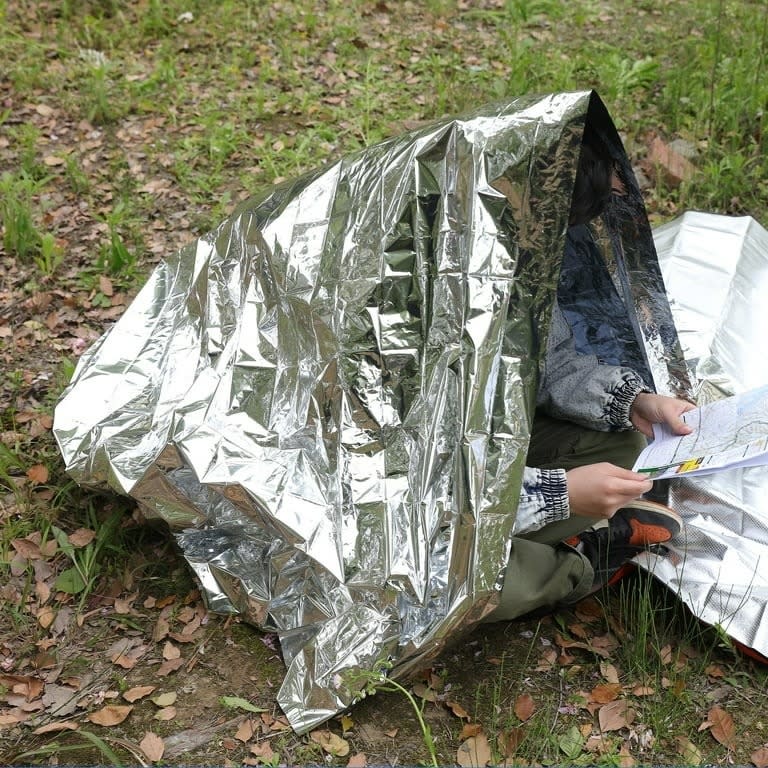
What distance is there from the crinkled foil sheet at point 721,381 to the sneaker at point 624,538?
4cm

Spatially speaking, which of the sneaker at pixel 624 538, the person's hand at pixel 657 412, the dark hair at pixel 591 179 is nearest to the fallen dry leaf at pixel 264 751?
the sneaker at pixel 624 538

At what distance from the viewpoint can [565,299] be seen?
8.20 ft

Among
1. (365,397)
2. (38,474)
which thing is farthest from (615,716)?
(38,474)

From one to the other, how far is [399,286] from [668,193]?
8.25ft

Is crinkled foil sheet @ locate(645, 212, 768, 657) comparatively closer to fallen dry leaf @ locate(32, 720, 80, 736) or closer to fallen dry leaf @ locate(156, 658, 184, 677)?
fallen dry leaf @ locate(156, 658, 184, 677)

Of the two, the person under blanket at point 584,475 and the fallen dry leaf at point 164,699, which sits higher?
the person under blanket at point 584,475

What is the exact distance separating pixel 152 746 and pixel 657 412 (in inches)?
61.9

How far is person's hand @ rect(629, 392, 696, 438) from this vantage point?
231 centimetres

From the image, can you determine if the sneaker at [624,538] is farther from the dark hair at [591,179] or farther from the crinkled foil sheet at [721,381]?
the dark hair at [591,179]

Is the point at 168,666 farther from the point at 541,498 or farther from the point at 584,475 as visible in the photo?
the point at 584,475

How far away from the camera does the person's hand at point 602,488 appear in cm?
205

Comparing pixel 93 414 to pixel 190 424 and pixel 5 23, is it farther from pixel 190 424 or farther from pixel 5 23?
pixel 5 23

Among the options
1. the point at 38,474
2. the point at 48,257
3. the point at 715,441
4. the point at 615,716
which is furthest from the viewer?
the point at 48,257

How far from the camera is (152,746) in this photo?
199cm
